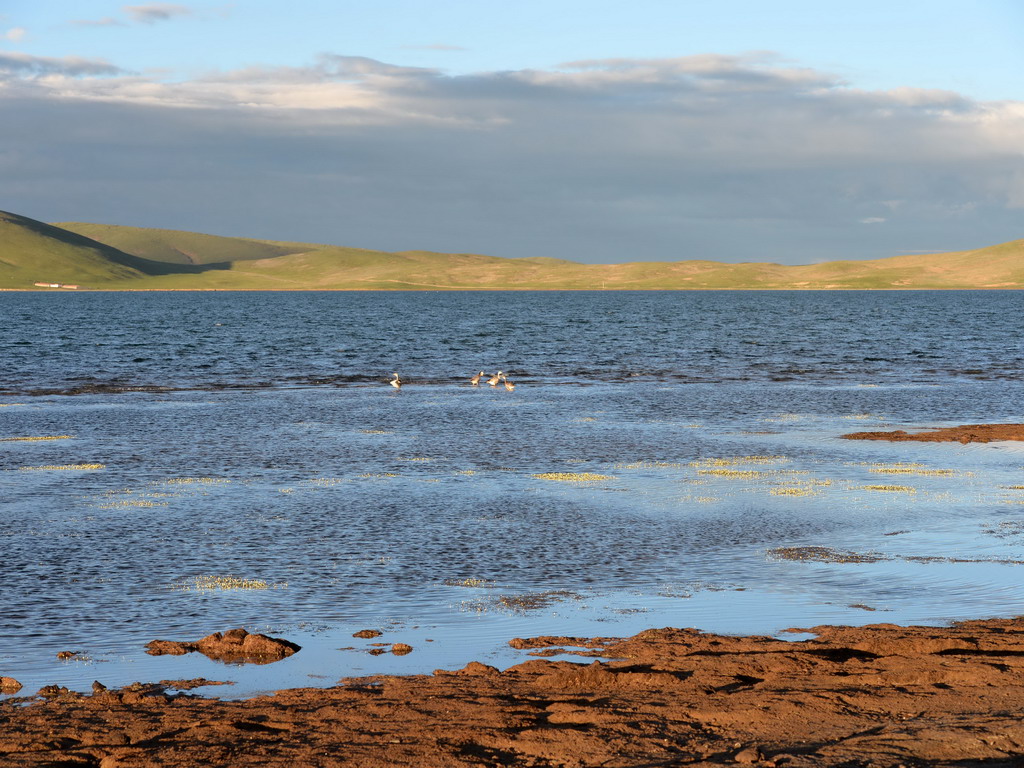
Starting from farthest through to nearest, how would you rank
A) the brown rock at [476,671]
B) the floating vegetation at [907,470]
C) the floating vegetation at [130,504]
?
the floating vegetation at [907,470]
the floating vegetation at [130,504]
the brown rock at [476,671]

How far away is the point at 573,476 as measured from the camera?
1028 inches

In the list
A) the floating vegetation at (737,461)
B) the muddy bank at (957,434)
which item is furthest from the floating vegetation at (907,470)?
the muddy bank at (957,434)

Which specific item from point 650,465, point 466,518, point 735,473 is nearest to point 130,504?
point 466,518

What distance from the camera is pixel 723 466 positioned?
1088 inches

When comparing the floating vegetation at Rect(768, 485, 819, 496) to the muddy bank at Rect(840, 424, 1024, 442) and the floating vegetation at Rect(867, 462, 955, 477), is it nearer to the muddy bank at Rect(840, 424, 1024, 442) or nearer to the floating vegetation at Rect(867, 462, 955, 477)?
the floating vegetation at Rect(867, 462, 955, 477)

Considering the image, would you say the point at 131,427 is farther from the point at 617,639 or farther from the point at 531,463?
the point at 617,639

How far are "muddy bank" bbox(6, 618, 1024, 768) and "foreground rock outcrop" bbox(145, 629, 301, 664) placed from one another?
128 centimetres

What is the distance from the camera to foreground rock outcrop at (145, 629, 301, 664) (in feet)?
40.0

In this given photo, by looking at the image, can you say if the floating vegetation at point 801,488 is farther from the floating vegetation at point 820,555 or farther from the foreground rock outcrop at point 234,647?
the foreground rock outcrop at point 234,647

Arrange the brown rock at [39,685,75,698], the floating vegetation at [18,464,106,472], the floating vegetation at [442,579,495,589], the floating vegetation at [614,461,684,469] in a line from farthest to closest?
the floating vegetation at [614,461,684,469]
the floating vegetation at [18,464,106,472]
the floating vegetation at [442,579,495,589]
the brown rock at [39,685,75,698]

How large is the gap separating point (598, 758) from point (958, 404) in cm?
3936

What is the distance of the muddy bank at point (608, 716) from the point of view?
28.7 ft

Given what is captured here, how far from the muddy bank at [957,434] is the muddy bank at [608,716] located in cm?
2165

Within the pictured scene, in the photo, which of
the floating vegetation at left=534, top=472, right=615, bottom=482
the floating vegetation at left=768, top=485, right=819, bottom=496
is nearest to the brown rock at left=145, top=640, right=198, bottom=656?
the floating vegetation at left=534, top=472, right=615, bottom=482
